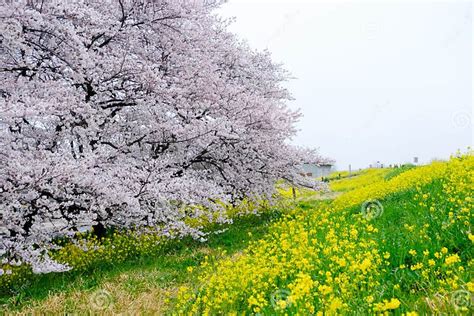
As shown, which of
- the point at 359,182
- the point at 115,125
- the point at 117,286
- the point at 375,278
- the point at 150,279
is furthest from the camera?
the point at 359,182

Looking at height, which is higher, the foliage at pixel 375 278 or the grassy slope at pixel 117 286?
the foliage at pixel 375 278

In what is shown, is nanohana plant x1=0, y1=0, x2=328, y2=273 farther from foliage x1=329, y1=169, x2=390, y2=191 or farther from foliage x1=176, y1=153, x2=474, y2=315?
foliage x1=329, y1=169, x2=390, y2=191

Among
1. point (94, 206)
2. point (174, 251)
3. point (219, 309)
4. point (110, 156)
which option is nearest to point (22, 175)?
point (94, 206)

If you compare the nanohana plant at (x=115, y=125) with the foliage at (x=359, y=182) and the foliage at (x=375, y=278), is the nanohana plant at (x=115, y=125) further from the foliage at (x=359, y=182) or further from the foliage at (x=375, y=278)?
the foliage at (x=359, y=182)

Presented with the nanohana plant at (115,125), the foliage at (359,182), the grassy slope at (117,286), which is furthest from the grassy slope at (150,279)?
the foliage at (359,182)

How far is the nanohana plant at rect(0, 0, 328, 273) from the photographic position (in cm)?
694

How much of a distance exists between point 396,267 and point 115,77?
6480mm

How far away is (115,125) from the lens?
976cm

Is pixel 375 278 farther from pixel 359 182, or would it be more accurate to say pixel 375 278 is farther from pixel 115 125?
pixel 359 182

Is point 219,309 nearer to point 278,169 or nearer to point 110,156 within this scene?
point 110,156

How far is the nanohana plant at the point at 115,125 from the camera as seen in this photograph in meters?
6.94

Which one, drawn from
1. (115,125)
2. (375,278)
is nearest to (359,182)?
(115,125)

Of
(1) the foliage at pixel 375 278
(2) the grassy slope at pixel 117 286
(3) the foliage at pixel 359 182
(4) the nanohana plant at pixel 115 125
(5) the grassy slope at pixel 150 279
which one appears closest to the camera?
(1) the foliage at pixel 375 278

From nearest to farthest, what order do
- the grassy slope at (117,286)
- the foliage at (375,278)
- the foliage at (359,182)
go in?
the foliage at (375,278), the grassy slope at (117,286), the foliage at (359,182)
